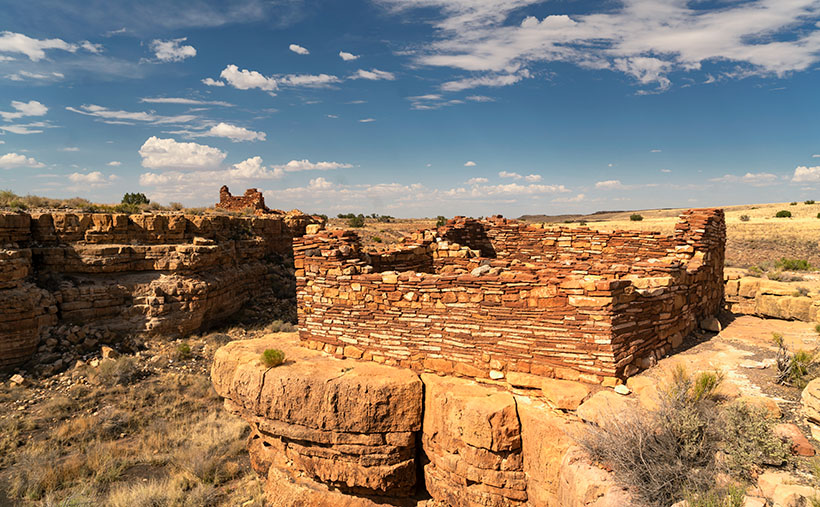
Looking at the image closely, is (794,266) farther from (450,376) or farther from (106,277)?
(106,277)

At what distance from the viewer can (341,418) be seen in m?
5.11

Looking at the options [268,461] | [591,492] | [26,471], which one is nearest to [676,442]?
[591,492]

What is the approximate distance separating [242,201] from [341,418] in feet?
88.8

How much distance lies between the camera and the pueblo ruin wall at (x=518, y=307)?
457 cm

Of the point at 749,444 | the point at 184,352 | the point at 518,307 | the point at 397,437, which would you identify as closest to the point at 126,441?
the point at 184,352

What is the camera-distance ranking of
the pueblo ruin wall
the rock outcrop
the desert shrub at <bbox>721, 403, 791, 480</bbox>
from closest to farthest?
the desert shrub at <bbox>721, 403, 791, 480</bbox>, the rock outcrop, the pueblo ruin wall

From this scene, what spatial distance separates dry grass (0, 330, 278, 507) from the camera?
6879 millimetres

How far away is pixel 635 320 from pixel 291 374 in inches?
173

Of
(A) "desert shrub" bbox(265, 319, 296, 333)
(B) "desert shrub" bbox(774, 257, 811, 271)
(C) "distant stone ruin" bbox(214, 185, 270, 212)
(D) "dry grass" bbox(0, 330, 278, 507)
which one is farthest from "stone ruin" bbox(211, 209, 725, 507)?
(C) "distant stone ruin" bbox(214, 185, 270, 212)

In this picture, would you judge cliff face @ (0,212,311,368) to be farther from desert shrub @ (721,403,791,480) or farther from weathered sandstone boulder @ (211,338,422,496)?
desert shrub @ (721,403,791,480)

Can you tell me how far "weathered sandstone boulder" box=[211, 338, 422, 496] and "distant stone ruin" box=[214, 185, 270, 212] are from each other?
24.2m

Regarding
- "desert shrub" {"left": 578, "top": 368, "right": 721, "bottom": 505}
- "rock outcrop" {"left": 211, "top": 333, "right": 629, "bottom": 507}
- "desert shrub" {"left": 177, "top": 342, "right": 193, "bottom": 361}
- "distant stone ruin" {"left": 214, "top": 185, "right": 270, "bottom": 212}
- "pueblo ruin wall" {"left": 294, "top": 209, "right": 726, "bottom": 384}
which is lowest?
"desert shrub" {"left": 177, "top": 342, "right": 193, "bottom": 361}

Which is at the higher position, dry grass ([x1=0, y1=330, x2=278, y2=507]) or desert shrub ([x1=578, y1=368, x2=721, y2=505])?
desert shrub ([x1=578, y1=368, x2=721, y2=505])

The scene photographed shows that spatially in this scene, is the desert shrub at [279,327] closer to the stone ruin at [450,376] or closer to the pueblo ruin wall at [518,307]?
the stone ruin at [450,376]
